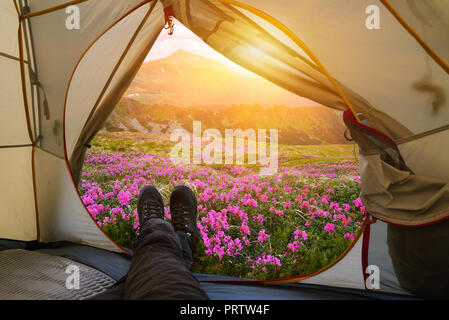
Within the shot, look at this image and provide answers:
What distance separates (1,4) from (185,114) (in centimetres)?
406

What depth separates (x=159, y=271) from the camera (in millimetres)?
808

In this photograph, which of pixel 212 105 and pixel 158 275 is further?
pixel 212 105

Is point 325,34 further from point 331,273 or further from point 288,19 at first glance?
point 331,273

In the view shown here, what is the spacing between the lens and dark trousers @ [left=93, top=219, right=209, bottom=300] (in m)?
0.71

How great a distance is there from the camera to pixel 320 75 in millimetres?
1051

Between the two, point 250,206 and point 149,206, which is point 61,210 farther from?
point 250,206

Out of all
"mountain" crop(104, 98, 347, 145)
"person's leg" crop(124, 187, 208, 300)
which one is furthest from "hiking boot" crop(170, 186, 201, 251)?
"mountain" crop(104, 98, 347, 145)

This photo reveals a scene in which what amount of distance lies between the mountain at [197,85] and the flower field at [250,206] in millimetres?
1839

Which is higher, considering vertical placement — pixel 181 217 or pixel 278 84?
pixel 278 84

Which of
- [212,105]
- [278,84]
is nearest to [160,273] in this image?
[278,84]

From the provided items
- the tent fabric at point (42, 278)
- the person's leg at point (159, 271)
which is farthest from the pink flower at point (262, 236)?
the tent fabric at point (42, 278)

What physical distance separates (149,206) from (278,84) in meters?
0.99
